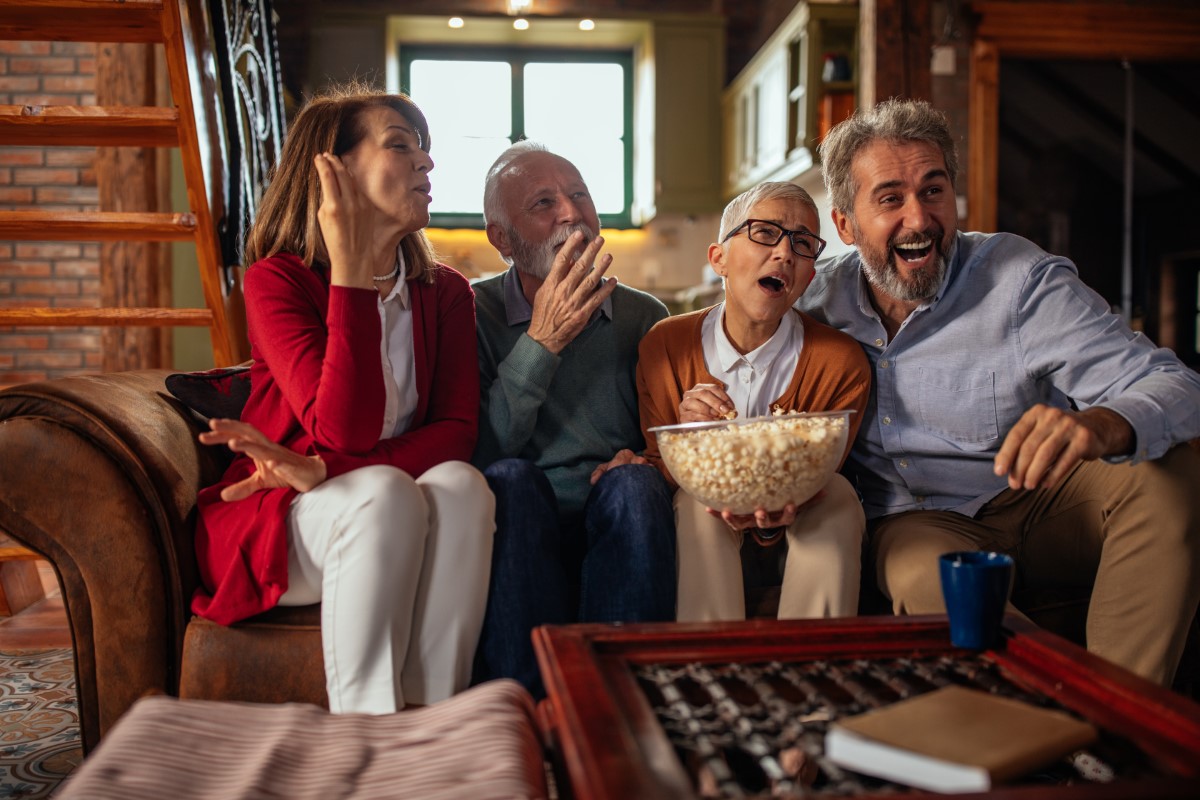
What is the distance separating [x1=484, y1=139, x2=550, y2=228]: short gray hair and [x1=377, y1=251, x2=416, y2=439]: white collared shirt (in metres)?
0.40

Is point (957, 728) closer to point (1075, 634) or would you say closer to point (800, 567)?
point (800, 567)

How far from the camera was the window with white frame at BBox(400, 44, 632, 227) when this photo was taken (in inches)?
275

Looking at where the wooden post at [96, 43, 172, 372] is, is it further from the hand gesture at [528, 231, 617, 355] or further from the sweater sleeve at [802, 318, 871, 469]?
the sweater sleeve at [802, 318, 871, 469]

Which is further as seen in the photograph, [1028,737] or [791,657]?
[791,657]

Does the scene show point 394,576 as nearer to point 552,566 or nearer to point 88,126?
point 552,566

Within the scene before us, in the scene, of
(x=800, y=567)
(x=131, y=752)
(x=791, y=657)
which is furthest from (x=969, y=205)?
(x=131, y=752)

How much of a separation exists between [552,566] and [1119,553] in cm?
94

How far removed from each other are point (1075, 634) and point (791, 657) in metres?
0.95

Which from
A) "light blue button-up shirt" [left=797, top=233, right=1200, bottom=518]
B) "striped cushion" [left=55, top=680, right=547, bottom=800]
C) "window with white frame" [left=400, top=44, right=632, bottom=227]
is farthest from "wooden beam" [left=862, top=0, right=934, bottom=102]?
"striped cushion" [left=55, top=680, right=547, bottom=800]

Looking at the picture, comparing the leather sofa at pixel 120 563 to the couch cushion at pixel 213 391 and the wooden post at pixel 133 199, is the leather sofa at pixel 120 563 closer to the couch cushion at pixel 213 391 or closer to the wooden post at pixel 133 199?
the couch cushion at pixel 213 391

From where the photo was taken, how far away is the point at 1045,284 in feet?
6.08

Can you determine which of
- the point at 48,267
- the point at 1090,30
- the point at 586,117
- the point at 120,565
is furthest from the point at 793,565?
the point at 586,117

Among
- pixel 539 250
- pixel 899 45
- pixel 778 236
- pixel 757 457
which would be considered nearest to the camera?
pixel 757 457

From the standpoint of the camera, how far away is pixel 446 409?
71.4 inches
